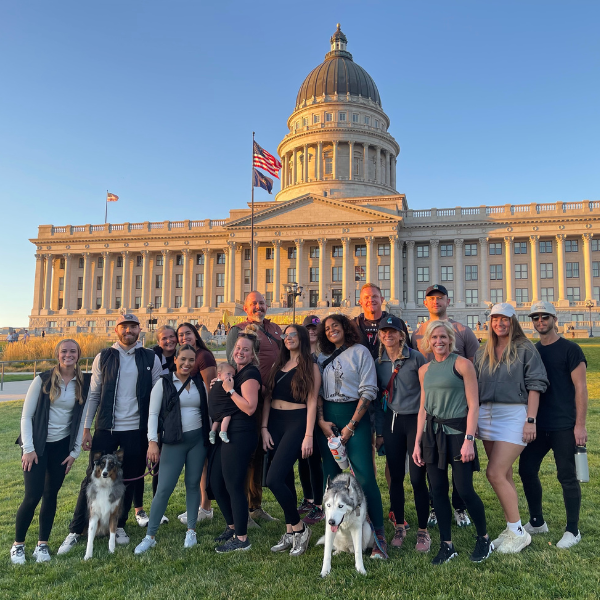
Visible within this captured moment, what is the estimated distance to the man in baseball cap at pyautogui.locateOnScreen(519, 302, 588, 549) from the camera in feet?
19.6

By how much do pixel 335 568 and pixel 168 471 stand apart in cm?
235

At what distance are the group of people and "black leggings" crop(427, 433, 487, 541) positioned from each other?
0.6 inches

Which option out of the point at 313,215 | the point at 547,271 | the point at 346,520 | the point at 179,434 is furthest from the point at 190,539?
the point at 547,271

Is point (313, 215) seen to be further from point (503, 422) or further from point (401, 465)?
point (503, 422)

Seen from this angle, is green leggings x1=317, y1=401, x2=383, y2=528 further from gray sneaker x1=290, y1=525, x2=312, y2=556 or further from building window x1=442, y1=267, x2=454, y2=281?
building window x1=442, y1=267, x2=454, y2=281

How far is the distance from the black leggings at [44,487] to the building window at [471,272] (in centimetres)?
6061

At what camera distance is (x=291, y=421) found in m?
6.14

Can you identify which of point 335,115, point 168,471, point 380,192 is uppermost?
point 335,115

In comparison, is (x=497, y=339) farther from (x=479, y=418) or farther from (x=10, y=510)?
(x=10, y=510)

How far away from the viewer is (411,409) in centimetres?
607

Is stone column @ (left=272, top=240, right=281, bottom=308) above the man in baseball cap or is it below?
above

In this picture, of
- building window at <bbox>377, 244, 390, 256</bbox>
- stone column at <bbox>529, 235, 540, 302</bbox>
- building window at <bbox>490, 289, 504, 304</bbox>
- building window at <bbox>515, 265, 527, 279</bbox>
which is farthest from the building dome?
building window at <bbox>490, 289, 504, 304</bbox>

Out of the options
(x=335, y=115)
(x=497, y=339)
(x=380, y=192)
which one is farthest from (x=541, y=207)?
(x=497, y=339)

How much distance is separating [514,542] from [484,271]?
58256mm
